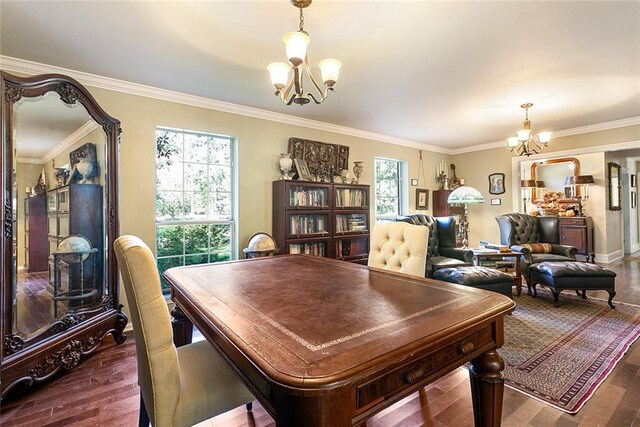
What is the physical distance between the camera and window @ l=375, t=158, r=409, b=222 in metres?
5.70

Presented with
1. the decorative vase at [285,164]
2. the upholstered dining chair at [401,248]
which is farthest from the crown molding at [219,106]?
the upholstered dining chair at [401,248]

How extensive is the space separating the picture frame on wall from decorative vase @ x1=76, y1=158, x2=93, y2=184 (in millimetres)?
6754

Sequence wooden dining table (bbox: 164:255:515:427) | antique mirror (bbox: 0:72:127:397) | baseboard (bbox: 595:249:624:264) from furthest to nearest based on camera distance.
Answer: baseboard (bbox: 595:249:624:264) < antique mirror (bbox: 0:72:127:397) < wooden dining table (bbox: 164:255:515:427)

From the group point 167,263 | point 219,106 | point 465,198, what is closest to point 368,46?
point 219,106

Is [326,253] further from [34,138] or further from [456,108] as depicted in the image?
[34,138]

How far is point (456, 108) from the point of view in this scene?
13.2 ft

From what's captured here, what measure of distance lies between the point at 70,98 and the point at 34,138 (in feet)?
1.52

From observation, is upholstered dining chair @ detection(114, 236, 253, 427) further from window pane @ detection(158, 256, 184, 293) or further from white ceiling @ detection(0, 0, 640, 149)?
window pane @ detection(158, 256, 184, 293)

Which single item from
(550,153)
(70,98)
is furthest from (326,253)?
(550,153)

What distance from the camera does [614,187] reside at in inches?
226

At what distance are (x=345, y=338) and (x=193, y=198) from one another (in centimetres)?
326

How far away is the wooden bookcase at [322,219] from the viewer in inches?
154

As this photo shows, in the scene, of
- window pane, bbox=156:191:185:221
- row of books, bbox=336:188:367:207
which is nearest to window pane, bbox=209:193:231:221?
window pane, bbox=156:191:185:221

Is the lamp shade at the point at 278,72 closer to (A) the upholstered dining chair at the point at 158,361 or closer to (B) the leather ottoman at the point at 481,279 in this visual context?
(A) the upholstered dining chair at the point at 158,361
